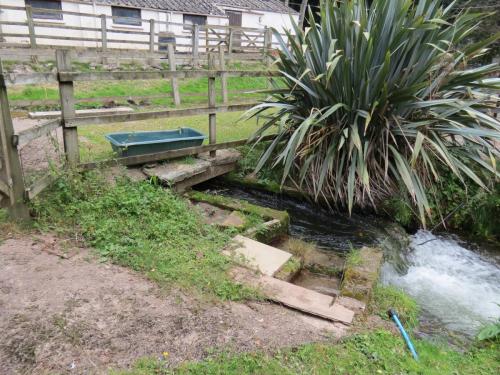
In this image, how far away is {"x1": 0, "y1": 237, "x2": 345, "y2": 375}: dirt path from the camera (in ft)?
6.61

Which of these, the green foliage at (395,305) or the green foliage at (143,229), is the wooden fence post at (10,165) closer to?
the green foliage at (143,229)

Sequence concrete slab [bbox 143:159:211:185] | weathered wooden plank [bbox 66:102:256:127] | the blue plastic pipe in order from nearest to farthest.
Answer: the blue plastic pipe, weathered wooden plank [bbox 66:102:256:127], concrete slab [bbox 143:159:211:185]

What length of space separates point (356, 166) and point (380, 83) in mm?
883

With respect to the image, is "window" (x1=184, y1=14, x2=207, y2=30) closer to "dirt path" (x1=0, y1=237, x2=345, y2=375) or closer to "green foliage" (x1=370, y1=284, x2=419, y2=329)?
"dirt path" (x1=0, y1=237, x2=345, y2=375)

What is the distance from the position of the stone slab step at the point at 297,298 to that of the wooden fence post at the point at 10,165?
5.77 ft

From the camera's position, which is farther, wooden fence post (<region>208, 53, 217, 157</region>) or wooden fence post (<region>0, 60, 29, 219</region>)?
wooden fence post (<region>208, 53, 217, 157</region>)

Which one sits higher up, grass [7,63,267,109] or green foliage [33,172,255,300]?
grass [7,63,267,109]

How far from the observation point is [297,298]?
2682 millimetres

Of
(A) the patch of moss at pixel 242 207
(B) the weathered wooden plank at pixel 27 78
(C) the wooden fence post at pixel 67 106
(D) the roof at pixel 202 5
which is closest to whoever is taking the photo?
(B) the weathered wooden plank at pixel 27 78

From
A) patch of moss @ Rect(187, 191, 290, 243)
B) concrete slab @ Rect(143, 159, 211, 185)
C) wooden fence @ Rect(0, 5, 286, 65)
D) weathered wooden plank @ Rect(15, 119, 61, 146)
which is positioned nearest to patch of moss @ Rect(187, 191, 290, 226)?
patch of moss @ Rect(187, 191, 290, 243)

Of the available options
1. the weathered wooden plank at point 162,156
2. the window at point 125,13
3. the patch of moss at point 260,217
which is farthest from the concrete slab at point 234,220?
the window at point 125,13

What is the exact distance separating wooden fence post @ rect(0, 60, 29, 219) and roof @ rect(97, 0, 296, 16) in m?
15.8

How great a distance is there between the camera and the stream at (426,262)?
2.98 metres

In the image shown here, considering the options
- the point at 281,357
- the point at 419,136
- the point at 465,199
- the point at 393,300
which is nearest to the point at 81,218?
the point at 281,357
